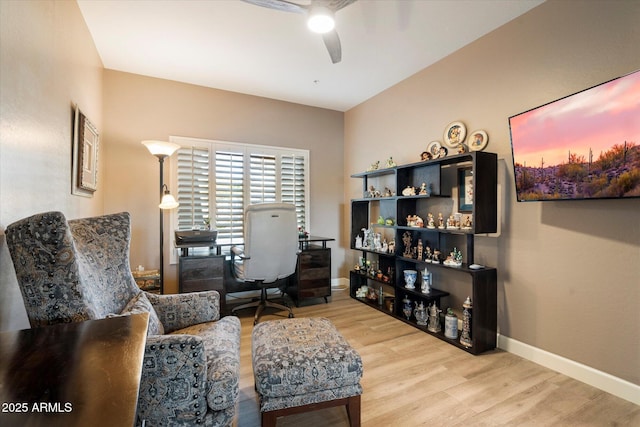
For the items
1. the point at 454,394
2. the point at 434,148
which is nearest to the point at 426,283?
the point at 454,394

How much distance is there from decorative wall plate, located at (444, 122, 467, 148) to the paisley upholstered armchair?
2.63m

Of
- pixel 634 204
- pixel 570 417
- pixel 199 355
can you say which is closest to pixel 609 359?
pixel 570 417

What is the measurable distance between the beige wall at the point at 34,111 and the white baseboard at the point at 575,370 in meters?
3.30

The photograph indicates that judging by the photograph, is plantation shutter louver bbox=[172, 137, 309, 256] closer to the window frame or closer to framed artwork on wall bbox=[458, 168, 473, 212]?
the window frame

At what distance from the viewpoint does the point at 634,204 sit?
5.64ft

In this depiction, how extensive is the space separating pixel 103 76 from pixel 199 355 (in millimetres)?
3447

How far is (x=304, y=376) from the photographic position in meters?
1.37

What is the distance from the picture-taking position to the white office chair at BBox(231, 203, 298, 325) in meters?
2.71

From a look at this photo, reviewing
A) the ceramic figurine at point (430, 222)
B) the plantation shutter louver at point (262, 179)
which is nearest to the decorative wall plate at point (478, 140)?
the ceramic figurine at point (430, 222)

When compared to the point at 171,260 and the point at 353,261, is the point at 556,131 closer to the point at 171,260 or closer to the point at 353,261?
the point at 353,261

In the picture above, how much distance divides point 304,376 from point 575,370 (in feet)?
6.70

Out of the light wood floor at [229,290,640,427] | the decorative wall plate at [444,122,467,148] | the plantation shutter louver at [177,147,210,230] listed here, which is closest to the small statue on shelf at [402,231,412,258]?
the light wood floor at [229,290,640,427]

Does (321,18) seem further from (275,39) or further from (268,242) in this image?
(268,242)

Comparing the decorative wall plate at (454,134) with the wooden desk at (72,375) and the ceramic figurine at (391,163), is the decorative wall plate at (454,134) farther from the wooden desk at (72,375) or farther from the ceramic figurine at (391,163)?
the wooden desk at (72,375)
